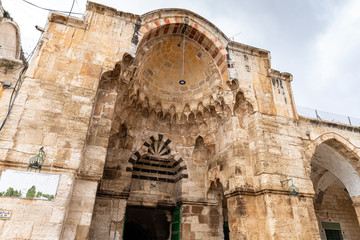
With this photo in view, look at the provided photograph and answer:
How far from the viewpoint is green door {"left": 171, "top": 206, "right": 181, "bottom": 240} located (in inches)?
279

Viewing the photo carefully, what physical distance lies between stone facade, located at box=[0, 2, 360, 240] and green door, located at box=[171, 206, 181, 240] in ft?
0.19

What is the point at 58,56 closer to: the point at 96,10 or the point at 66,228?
the point at 96,10

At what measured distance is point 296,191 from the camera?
18.2ft

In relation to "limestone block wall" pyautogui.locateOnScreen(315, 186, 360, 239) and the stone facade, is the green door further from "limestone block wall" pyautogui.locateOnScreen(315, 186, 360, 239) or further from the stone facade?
"limestone block wall" pyautogui.locateOnScreen(315, 186, 360, 239)

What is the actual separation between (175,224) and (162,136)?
9.27 ft

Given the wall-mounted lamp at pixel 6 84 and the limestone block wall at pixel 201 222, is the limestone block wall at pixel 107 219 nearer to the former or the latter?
the limestone block wall at pixel 201 222

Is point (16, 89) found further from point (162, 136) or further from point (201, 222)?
point (201, 222)

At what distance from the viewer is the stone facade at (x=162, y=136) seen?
4.60 metres

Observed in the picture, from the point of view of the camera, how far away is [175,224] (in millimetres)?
7387

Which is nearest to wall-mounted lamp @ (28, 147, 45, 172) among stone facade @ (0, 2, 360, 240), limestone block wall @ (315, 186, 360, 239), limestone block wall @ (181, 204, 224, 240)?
stone facade @ (0, 2, 360, 240)

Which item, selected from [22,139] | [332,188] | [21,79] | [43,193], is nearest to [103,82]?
[21,79]

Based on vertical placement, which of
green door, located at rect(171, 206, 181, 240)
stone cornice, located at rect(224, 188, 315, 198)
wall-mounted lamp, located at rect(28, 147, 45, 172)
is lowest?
green door, located at rect(171, 206, 181, 240)

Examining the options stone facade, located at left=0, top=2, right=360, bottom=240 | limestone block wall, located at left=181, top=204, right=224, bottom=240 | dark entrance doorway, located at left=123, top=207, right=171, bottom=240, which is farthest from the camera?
dark entrance doorway, located at left=123, top=207, right=171, bottom=240

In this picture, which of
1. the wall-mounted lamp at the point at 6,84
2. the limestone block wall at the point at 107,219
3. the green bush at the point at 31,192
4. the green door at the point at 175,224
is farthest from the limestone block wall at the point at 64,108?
the green door at the point at 175,224
